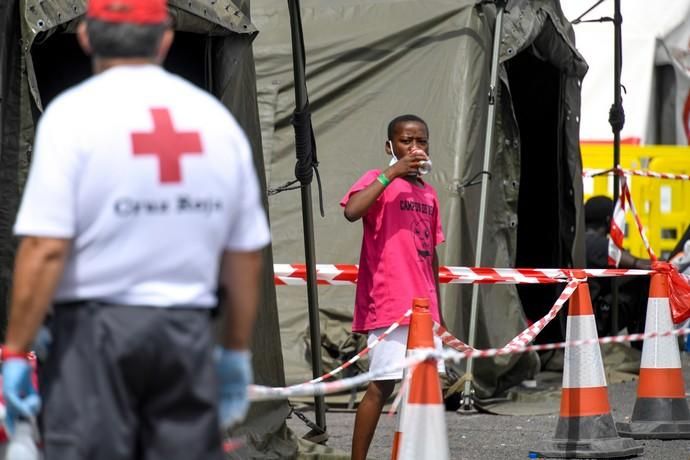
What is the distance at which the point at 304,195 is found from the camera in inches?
276

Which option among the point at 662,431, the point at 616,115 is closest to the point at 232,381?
the point at 662,431

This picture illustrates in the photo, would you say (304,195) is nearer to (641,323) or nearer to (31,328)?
(31,328)

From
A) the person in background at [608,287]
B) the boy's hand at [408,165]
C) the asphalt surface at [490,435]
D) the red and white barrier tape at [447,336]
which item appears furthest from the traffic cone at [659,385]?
the person in background at [608,287]

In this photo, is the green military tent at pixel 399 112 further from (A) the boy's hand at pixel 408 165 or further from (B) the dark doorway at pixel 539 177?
(A) the boy's hand at pixel 408 165

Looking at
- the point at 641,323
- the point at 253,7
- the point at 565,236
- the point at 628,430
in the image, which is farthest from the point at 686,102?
the point at 628,430

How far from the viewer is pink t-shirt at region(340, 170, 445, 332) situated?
20.5 feet

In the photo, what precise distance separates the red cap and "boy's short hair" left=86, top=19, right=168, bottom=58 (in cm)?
1

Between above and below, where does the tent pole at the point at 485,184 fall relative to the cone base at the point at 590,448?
above

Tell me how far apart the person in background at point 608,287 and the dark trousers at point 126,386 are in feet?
27.9

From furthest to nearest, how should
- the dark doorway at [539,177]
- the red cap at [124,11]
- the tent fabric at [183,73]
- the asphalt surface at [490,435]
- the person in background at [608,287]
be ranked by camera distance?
the person in background at [608,287] < the dark doorway at [539,177] < the asphalt surface at [490,435] < the tent fabric at [183,73] < the red cap at [124,11]

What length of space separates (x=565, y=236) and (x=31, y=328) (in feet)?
25.5

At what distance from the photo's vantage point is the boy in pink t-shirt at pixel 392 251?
6.11 meters

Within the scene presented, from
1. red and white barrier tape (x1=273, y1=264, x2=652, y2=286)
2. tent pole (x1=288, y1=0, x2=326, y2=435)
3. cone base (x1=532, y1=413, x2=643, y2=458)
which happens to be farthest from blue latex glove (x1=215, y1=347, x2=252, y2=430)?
red and white barrier tape (x1=273, y1=264, x2=652, y2=286)

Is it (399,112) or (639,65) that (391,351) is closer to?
(399,112)
